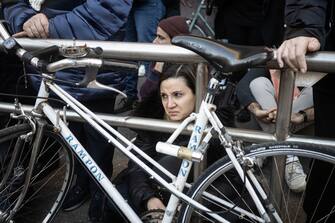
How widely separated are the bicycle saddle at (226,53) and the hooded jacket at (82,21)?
61 cm

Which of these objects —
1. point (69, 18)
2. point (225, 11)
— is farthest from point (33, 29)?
point (225, 11)

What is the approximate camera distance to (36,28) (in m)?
2.27

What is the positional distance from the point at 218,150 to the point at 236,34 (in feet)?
6.08

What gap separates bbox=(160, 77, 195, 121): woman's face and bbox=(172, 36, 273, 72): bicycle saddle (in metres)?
0.59

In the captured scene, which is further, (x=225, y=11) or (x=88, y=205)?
(x=225, y=11)

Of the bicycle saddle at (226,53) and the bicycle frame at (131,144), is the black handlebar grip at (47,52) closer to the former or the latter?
the bicycle frame at (131,144)

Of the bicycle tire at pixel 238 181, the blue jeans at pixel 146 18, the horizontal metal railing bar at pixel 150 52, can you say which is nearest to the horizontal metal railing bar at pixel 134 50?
the horizontal metal railing bar at pixel 150 52

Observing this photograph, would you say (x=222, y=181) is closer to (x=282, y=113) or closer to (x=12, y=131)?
(x=282, y=113)

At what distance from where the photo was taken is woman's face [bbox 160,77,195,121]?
233cm

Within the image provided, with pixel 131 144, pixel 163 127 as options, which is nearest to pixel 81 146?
pixel 131 144

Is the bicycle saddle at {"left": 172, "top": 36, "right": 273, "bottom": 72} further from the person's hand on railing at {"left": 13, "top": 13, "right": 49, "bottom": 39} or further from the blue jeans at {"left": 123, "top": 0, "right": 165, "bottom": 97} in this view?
the blue jeans at {"left": 123, "top": 0, "right": 165, "bottom": 97}

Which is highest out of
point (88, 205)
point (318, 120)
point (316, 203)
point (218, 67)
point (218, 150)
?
point (218, 67)

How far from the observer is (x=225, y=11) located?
3902 mm

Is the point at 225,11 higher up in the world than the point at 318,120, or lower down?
higher up
